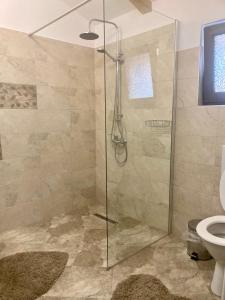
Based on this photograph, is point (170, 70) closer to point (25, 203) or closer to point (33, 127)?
point (33, 127)

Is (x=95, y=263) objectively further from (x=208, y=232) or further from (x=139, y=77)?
(x=139, y=77)

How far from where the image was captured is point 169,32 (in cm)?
229

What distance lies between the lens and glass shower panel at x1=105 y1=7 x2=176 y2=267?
2.33 meters

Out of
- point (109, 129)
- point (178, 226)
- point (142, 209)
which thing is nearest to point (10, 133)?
point (109, 129)

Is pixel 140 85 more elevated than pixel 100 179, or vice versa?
pixel 140 85

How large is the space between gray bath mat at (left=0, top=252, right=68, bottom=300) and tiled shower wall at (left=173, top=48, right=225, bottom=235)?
1264mm

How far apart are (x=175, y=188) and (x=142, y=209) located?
0.40 metres

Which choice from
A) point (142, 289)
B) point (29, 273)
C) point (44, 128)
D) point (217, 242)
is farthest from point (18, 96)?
point (217, 242)

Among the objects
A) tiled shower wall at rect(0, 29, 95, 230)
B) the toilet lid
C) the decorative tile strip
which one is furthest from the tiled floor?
the decorative tile strip

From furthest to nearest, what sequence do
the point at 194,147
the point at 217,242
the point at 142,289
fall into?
the point at 194,147, the point at 142,289, the point at 217,242

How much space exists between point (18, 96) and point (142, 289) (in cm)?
211

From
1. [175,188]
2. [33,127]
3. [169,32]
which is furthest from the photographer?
[33,127]

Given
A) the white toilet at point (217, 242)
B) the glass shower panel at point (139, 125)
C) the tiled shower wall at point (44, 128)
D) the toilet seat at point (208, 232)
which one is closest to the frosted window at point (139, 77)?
the glass shower panel at point (139, 125)

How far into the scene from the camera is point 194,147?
2254 millimetres
